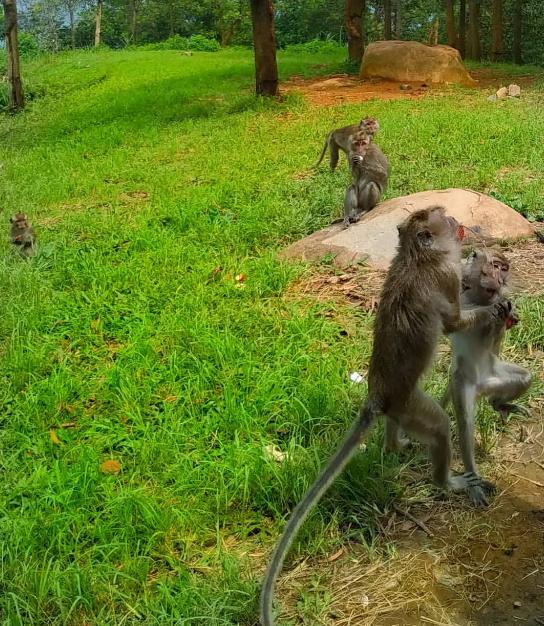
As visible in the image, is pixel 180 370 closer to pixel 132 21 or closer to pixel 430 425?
pixel 430 425

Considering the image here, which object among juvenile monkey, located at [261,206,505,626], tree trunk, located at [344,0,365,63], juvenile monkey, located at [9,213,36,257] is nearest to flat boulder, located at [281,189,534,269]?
juvenile monkey, located at [9,213,36,257]

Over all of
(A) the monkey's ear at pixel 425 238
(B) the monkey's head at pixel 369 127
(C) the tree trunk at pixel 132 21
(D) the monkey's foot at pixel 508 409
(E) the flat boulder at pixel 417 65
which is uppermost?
(C) the tree trunk at pixel 132 21

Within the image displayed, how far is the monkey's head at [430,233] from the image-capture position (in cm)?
330

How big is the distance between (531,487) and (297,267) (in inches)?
126

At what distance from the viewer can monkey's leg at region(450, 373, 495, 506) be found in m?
3.42

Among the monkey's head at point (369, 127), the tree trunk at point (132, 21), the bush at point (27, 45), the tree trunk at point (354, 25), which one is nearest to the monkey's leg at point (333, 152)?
the monkey's head at point (369, 127)

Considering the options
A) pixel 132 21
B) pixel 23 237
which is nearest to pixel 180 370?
pixel 23 237

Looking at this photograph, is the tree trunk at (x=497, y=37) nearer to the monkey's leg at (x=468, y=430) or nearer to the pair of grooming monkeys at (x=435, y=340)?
the pair of grooming monkeys at (x=435, y=340)

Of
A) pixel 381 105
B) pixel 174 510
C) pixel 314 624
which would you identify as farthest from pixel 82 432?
pixel 381 105

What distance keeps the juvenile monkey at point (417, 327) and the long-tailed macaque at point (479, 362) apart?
0.18 metres

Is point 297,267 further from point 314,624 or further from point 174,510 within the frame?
point 314,624

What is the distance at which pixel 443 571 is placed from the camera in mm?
3090

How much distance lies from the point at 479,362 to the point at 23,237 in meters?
5.24

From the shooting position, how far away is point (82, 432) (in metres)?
4.39
